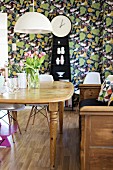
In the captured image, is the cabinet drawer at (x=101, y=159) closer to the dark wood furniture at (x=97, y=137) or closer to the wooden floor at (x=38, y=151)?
the dark wood furniture at (x=97, y=137)

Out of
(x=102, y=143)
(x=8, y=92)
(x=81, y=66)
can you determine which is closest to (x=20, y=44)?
(x=81, y=66)

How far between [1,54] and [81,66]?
6.33ft

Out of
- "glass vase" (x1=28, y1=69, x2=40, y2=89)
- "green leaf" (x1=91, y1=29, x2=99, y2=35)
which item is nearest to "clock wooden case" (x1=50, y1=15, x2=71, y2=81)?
"green leaf" (x1=91, y1=29, x2=99, y2=35)

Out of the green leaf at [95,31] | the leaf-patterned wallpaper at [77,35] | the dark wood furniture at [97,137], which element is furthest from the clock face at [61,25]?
the dark wood furniture at [97,137]

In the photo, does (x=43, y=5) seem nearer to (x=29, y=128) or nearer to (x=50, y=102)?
(x=29, y=128)

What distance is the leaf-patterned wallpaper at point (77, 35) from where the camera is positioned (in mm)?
6219

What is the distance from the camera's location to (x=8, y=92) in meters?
3.13

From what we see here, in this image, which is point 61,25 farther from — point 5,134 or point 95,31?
point 5,134

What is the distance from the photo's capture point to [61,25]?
6.16 m

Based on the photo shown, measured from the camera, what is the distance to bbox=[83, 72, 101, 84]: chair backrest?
607 cm

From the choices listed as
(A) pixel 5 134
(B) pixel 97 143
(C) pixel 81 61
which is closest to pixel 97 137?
(B) pixel 97 143

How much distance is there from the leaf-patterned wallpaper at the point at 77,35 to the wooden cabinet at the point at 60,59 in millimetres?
160

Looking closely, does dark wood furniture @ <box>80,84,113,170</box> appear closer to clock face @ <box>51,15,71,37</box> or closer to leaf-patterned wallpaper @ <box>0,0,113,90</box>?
leaf-patterned wallpaper @ <box>0,0,113,90</box>

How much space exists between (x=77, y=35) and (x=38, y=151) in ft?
11.6
